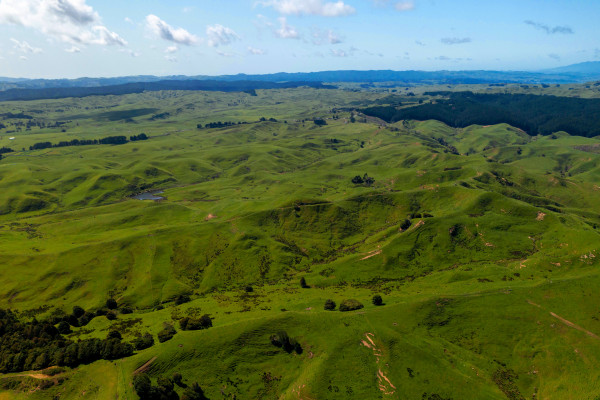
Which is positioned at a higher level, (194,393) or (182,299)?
(194,393)

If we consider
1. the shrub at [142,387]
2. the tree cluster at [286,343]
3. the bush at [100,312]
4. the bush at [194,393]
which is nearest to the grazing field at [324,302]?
the tree cluster at [286,343]

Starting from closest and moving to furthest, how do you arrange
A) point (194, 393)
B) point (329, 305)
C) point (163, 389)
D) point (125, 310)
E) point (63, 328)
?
point (163, 389)
point (194, 393)
point (63, 328)
point (329, 305)
point (125, 310)

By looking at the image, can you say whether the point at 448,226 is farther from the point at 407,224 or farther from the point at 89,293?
the point at 89,293

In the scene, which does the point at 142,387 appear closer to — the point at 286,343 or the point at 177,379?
the point at 177,379

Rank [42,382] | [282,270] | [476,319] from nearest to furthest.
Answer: [42,382] < [476,319] < [282,270]

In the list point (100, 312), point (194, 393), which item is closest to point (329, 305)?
point (194, 393)

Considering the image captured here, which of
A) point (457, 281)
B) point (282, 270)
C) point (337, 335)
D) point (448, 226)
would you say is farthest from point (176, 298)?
point (448, 226)
